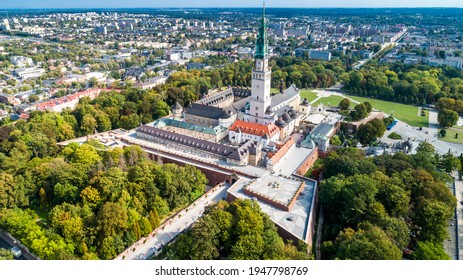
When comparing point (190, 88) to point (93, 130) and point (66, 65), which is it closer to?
point (93, 130)

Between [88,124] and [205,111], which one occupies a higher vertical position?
[205,111]

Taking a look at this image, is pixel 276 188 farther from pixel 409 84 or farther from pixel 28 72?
pixel 28 72

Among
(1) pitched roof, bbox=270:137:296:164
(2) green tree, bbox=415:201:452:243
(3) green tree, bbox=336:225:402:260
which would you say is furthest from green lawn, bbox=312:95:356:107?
(3) green tree, bbox=336:225:402:260

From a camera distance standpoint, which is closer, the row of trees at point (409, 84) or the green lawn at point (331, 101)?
the row of trees at point (409, 84)

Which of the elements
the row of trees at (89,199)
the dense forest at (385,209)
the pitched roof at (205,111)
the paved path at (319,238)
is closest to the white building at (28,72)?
the pitched roof at (205,111)

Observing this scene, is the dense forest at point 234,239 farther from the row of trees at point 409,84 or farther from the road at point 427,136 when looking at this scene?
the row of trees at point 409,84

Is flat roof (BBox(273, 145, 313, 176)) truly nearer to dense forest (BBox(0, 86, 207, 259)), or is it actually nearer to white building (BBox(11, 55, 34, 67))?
dense forest (BBox(0, 86, 207, 259))

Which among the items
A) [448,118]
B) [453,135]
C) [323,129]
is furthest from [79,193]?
[448,118]
